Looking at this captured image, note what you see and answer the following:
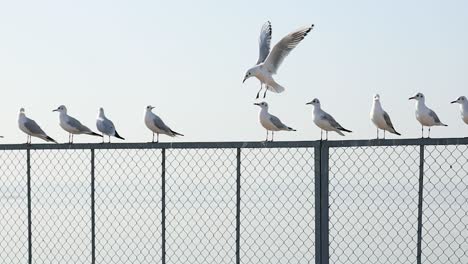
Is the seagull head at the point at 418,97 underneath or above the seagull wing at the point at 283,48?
underneath

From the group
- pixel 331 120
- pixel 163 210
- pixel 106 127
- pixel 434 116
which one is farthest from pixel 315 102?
pixel 163 210

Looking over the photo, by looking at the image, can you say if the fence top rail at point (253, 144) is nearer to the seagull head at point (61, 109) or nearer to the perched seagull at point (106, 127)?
the perched seagull at point (106, 127)

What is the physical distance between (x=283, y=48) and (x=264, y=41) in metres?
0.92

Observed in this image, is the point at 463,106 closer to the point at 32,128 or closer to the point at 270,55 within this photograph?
the point at 270,55

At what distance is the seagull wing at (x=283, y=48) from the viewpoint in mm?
13672

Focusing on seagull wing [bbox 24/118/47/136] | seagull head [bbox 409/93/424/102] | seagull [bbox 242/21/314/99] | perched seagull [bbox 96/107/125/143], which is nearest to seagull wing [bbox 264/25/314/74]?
seagull [bbox 242/21/314/99]

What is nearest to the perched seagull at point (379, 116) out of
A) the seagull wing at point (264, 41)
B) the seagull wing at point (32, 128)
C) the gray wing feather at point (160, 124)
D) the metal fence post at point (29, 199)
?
the gray wing feather at point (160, 124)

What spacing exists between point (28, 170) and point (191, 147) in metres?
1.69

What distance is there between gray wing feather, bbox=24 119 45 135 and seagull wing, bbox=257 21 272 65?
10.1ft

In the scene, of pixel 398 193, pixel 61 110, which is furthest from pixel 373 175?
pixel 61 110

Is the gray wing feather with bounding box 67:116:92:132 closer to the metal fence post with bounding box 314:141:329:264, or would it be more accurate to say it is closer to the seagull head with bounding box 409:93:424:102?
the seagull head with bounding box 409:93:424:102

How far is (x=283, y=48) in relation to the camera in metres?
14.0

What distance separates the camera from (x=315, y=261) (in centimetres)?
875

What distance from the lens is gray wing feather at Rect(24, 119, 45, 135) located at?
14125mm
